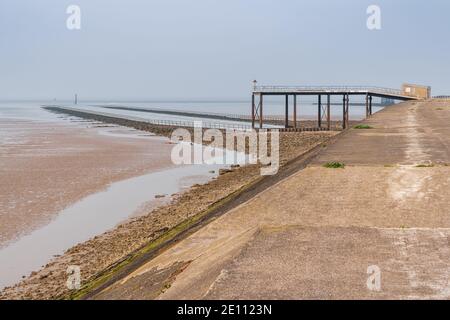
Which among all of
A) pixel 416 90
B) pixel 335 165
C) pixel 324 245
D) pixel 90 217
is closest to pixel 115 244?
pixel 90 217

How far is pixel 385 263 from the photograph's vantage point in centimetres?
Answer: 960

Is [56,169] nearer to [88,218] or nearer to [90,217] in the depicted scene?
[90,217]

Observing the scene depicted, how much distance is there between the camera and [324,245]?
35.3ft

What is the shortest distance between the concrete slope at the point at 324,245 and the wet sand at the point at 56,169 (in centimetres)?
930

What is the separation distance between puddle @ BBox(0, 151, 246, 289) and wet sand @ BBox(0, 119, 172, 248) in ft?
2.13

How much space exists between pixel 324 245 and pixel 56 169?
27886mm

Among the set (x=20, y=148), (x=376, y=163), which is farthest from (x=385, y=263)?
(x=20, y=148)

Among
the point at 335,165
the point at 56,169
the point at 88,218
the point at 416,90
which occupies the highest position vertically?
the point at 416,90

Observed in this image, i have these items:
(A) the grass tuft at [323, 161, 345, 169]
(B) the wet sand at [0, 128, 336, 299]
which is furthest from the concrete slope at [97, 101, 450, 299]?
(B) the wet sand at [0, 128, 336, 299]

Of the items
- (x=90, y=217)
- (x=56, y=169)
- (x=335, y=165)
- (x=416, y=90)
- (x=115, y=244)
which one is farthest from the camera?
(x=416, y=90)

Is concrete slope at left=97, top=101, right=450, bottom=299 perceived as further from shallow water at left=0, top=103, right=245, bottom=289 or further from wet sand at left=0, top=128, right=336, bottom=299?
shallow water at left=0, top=103, right=245, bottom=289

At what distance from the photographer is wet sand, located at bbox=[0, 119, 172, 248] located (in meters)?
22.7

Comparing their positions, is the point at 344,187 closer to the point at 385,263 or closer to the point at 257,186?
the point at 257,186

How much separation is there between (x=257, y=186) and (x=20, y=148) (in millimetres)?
36189
